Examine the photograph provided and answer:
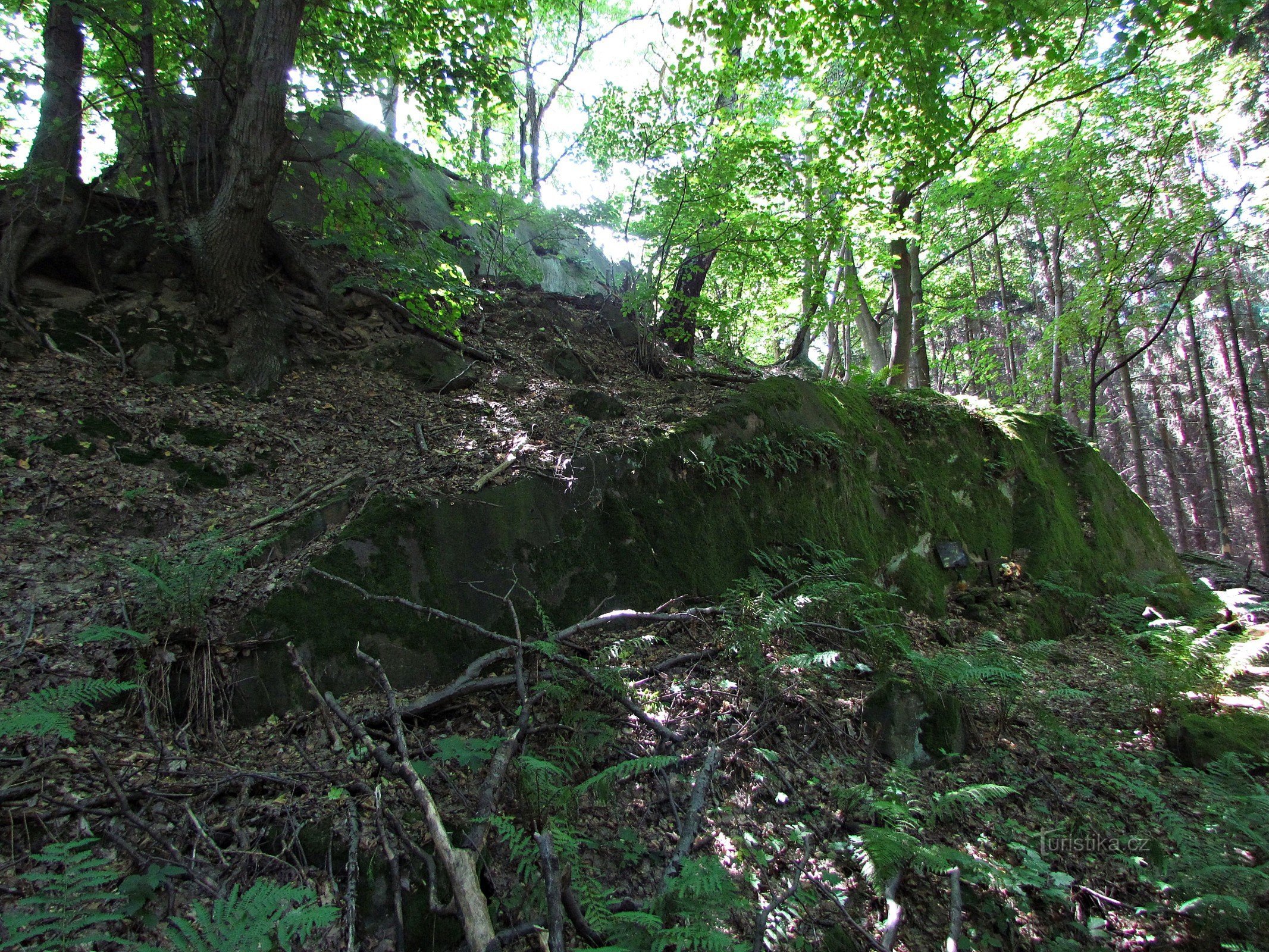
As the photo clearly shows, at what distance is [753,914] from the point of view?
257 cm

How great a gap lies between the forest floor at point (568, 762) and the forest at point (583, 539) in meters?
0.03

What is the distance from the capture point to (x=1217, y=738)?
4234 millimetres

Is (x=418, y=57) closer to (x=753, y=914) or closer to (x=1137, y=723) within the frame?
(x=753, y=914)

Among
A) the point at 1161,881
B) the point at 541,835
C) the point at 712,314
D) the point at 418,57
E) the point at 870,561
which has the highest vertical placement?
the point at 418,57

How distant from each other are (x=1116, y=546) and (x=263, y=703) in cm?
1145

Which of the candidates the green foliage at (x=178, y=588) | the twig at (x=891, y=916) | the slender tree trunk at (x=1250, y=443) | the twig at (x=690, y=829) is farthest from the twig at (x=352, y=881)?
the slender tree trunk at (x=1250, y=443)

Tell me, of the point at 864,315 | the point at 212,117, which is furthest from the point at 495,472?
the point at 864,315

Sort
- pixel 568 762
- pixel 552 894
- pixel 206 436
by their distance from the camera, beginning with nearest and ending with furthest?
pixel 552 894 < pixel 568 762 < pixel 206 436

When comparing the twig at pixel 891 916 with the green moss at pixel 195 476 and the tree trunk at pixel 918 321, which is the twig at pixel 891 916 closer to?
the green moss at pixel 195 476

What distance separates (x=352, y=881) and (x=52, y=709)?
1737 millimetres

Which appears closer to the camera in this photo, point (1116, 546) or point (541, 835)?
point (541, 835)

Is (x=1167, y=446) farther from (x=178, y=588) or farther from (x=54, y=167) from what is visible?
(x=54, y=167)

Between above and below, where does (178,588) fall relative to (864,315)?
below

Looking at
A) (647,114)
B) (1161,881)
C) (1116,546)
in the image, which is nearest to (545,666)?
(1161,881)
